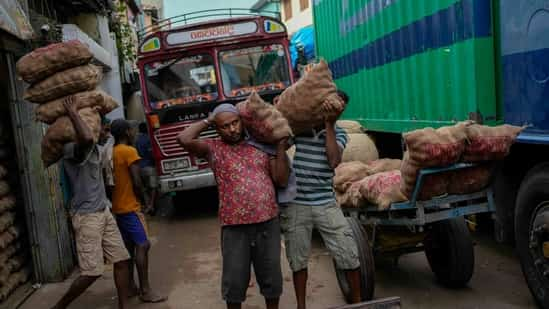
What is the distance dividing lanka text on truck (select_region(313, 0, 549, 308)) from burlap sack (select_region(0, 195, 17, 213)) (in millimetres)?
3958

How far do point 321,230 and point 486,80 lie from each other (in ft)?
5.95

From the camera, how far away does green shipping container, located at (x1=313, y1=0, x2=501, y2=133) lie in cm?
444

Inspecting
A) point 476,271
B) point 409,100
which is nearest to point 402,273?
point 476,271

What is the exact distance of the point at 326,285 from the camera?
4.92 metres

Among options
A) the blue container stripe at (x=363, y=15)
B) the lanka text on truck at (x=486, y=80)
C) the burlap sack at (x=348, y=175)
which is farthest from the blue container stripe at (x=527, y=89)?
the blue container stripe at (x=363, y=15)

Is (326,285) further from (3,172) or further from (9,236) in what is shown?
(3,172)

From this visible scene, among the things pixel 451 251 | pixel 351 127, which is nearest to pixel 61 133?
pixel 451 251

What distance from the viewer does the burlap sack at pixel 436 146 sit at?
3375mm

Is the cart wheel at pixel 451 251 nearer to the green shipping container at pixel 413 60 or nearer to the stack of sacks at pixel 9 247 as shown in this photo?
the green shipping container at pixel 413 60

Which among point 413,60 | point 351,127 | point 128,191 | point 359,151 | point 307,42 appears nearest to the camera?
point 128,191

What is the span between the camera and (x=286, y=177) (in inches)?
135

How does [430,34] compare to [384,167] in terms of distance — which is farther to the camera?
[430,34]

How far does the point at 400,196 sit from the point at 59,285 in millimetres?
3403

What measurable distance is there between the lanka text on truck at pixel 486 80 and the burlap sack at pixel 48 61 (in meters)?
2.98
